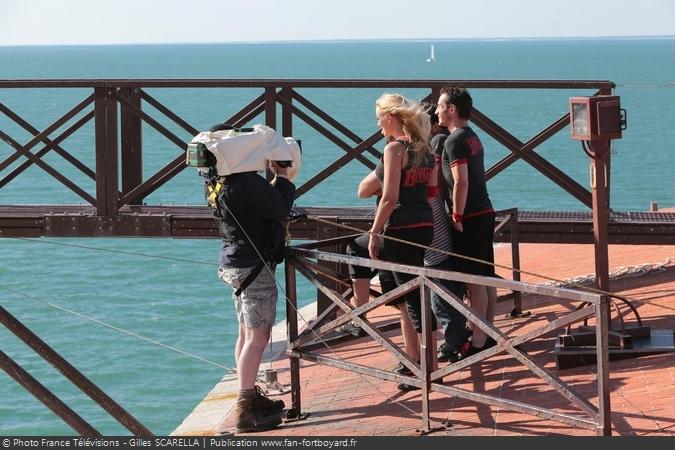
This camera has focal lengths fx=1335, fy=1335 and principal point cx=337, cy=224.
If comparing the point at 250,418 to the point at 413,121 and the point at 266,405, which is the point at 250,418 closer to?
the point at 266,405


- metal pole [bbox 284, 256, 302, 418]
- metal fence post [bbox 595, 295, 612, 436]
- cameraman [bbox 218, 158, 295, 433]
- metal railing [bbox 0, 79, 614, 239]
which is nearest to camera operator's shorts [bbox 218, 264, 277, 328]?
cameraman [bbox 218, 158, 295, 433]

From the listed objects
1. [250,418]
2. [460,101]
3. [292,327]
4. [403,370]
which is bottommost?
[250,418]

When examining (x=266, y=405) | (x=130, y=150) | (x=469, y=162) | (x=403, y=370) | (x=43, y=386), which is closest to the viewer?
(x=43, y=386)

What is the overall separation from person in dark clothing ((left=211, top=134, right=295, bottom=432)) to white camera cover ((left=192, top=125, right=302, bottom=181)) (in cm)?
6

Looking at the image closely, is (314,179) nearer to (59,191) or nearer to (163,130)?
(163,130)

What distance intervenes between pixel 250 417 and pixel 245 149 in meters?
1.51

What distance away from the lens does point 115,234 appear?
11500mm

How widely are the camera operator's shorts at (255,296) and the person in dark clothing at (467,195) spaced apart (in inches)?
51.9

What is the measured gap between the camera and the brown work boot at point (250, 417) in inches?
294

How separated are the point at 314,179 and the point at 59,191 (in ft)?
121

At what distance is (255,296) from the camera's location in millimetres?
7387

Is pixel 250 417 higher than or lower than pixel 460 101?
lower

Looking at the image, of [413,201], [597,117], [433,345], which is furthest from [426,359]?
[597,117]

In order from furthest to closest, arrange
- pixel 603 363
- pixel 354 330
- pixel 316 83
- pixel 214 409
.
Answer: pixel 316 83 → pixel 354 330 → pixel 214 409 → pixel 603 363
